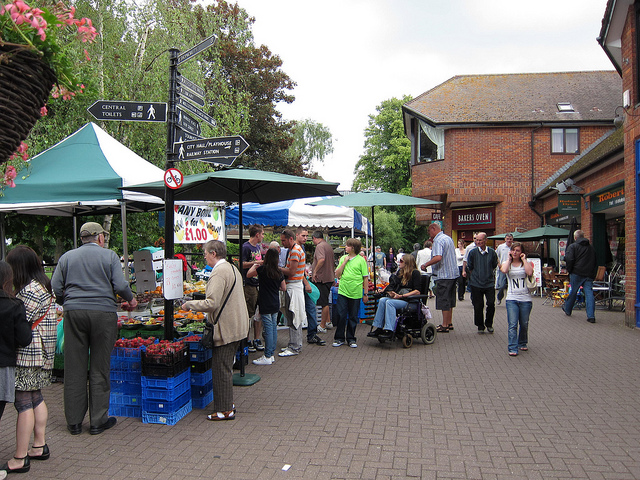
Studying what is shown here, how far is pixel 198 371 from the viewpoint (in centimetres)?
521

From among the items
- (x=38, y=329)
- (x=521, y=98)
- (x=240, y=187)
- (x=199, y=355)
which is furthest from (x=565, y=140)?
(x=38, y=329)

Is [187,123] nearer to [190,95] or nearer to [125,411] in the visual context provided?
[190,95]

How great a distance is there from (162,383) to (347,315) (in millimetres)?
4276

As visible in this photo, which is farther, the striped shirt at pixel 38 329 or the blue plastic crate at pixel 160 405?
the blue plastic crate at pixel 160 405

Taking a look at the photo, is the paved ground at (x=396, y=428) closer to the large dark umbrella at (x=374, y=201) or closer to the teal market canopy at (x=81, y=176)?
the teal market canopy at (x=81, y=176)

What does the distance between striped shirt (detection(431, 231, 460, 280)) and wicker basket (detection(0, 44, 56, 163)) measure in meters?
8.03

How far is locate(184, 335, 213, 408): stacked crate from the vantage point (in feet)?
17.0

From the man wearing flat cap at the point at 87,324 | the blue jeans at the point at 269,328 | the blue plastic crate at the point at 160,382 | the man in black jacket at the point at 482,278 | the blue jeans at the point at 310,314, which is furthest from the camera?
the man in black jacket at the point at 482,278

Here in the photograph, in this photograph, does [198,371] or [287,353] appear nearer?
[198,371]

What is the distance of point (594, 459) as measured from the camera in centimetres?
387

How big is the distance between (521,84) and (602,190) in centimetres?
1388

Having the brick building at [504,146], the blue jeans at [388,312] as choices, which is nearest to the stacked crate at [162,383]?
the blue jeans at [388,312]

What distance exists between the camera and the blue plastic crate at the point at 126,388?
492 cm

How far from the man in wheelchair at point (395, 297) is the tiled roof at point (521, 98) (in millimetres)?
15092
